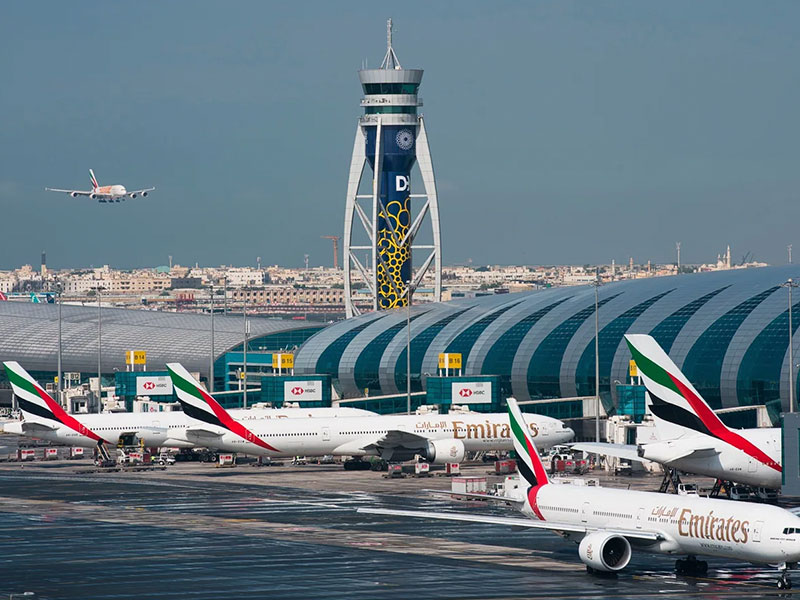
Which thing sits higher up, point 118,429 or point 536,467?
point 118,429

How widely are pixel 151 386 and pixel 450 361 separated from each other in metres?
26.8

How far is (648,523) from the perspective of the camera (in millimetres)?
54969

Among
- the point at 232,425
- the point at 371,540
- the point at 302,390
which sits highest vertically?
the point at 302,390

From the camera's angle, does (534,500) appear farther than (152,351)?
No

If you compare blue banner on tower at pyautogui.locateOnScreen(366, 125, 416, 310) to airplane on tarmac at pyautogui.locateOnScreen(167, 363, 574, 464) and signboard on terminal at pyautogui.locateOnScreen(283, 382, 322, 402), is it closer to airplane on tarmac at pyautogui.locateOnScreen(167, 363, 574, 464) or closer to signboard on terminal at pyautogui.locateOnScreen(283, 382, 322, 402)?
signboard on terminal at pyautogui.locateOnScreen(283, 382, 322, 402)

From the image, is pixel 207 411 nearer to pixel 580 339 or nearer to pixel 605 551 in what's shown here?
pixel 580 339

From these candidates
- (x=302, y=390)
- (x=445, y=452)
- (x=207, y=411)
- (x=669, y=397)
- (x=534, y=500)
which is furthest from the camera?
(x=302, y=390)

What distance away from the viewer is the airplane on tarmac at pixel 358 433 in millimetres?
101062

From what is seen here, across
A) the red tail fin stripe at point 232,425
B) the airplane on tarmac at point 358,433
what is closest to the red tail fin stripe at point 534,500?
the airplane on tarmac at point 358,433

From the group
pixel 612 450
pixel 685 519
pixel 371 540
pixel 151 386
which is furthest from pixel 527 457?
pixel 151 386

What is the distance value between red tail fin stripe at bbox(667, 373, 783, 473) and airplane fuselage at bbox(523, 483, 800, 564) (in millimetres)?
10396

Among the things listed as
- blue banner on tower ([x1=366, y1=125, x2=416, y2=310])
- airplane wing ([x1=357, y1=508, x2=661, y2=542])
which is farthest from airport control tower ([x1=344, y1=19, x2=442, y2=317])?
airplane wing ([x1=357, y1=508, x2=661, y2=542])

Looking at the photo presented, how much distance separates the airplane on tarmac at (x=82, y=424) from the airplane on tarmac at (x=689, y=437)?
45.1 m

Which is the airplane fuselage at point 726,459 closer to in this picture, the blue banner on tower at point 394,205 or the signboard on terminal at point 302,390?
the signboard on terminal at point 302,390
